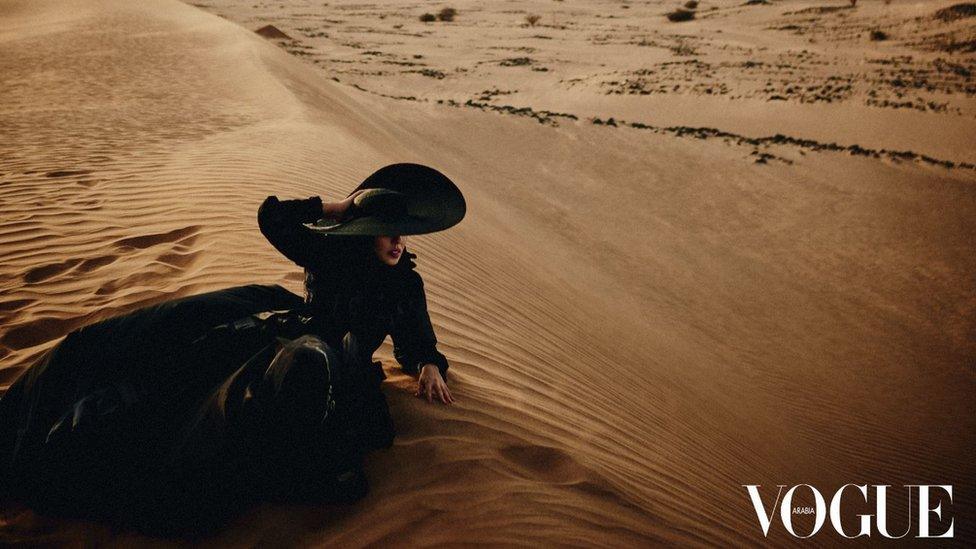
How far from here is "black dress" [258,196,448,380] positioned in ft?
6.53

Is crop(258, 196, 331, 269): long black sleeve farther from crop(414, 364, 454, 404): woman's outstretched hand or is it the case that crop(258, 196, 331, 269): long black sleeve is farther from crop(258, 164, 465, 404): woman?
crop(414, 364, 454, 404): woman's outstretched hand

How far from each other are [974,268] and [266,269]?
32.7 feet

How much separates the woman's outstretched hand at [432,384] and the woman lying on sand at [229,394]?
28 cm

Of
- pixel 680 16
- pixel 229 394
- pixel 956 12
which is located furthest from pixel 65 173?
pixel 680 16

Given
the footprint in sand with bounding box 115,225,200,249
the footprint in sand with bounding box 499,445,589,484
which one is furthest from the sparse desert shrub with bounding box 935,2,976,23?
the footprint in sand with bounding box 115,225,200,249

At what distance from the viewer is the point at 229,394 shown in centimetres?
156

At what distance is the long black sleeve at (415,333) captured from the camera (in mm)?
2117

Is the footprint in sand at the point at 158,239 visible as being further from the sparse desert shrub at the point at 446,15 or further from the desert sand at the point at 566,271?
the sparse desert shrub at the point at 446,15

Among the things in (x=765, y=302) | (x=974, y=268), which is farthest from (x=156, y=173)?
(x=974, y=268)

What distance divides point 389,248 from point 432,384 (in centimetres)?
66

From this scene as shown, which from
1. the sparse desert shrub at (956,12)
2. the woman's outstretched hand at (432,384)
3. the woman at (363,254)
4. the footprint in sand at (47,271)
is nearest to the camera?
the woman at (363,254)

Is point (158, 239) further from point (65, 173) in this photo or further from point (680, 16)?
point (680, 16)

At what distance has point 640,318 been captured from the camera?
17.8ft

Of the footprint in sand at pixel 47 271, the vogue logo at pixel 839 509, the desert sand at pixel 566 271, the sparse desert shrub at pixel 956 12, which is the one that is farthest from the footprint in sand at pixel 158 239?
the sparse desert shrub at pixel 956 12
